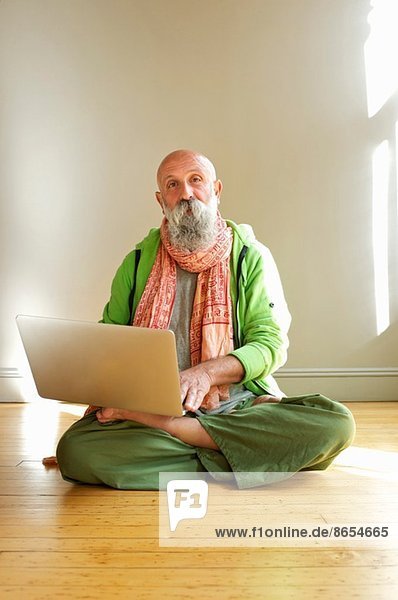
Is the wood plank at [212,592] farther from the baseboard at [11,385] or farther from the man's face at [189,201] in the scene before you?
the baseboard at [11,385]

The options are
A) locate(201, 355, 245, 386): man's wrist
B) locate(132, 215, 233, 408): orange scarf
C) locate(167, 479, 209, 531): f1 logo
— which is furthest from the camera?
locate(132, 215, 233, 408): orange scarf

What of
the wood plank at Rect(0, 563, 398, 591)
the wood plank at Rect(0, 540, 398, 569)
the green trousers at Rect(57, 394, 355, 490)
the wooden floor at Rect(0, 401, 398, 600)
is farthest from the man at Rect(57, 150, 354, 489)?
the wood plank at Rect(0, 563, 398, 591)

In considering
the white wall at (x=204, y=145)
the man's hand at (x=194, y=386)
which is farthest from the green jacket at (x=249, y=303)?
the white wall at (x=204, y=145)

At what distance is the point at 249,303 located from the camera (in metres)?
2.36

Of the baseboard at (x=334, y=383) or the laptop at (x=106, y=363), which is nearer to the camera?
the laptop at (x=106, y=363)

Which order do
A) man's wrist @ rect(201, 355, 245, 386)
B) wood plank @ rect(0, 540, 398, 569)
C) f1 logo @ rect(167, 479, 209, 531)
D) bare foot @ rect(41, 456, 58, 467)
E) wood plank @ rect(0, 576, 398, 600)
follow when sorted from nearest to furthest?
wood plank @ rect(0, 576, 398, 600) → wood plank @ rect(0, 540, 398, 569) → f1 logo @ rect(167, 479, 209, 531) → man's wrist @ rect(201, 355, 245, 386) → bare foot @ rect(41, 456, 58, 467)

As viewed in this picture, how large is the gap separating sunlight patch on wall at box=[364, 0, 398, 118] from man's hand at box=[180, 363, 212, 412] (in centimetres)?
239

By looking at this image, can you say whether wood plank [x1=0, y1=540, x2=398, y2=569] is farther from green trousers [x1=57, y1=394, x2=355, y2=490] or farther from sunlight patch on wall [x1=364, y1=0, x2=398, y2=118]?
sunlight patch on wall [x1=364, y1=0, x2=398, y2=118]

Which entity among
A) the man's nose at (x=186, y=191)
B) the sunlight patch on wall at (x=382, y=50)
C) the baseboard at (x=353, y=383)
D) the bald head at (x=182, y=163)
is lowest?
the baseboard at (x=353, y=383)

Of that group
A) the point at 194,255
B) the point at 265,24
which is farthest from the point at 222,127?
the point at 194,255

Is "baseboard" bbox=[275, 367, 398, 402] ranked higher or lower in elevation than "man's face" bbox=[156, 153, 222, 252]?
lower

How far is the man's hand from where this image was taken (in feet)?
6.75

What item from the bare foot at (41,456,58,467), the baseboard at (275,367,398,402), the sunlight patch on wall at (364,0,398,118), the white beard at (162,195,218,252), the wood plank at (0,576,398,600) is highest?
the sunlight patch on wall at (364,0,398,118)

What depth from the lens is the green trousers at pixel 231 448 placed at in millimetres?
2123
